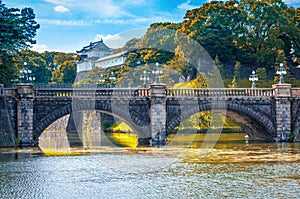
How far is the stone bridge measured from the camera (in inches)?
1634

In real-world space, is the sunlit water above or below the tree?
below

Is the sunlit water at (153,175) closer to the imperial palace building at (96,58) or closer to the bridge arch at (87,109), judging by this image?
the bridge arch at (87,109)

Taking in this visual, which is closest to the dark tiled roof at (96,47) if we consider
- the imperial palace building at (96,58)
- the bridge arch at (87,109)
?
the imperial palace building at (96,58)

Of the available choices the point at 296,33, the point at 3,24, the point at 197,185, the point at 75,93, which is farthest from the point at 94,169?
the point at 296,33

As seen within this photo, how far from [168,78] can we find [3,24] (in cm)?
4414

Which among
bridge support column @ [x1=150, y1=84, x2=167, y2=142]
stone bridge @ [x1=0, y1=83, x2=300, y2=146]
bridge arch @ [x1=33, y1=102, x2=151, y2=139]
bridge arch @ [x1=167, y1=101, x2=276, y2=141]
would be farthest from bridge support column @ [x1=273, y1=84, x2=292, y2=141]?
bridge arch @ [x1=33, y1=102, x2=151, y2=139]

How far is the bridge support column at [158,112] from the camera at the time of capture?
44656 mm

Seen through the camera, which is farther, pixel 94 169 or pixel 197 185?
pixel 94 169

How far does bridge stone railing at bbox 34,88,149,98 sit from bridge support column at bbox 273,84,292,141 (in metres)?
12.5

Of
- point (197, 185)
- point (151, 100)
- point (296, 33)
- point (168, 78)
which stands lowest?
point (197, 185)

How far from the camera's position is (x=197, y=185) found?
2186 centimetres

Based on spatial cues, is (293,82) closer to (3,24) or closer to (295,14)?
(295,14)

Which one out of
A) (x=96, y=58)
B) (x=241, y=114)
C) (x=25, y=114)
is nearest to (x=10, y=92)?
(x=25, y=114)

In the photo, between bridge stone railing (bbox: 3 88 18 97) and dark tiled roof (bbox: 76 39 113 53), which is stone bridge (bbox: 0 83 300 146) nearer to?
bridge stone railing (bbox: 3 88 18 97)
